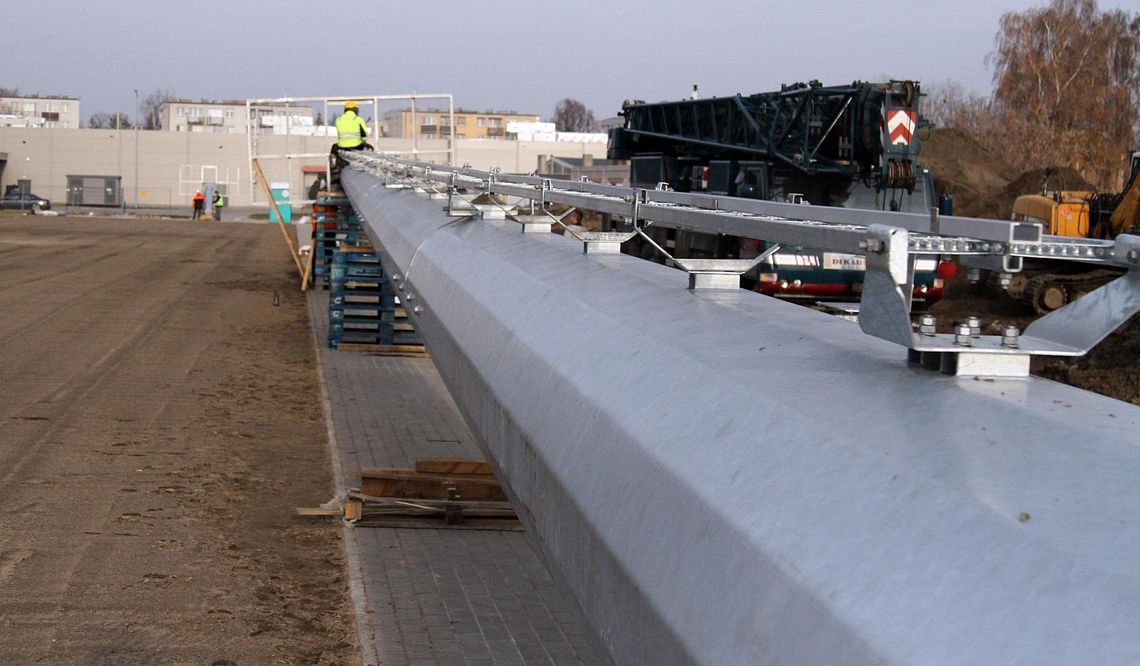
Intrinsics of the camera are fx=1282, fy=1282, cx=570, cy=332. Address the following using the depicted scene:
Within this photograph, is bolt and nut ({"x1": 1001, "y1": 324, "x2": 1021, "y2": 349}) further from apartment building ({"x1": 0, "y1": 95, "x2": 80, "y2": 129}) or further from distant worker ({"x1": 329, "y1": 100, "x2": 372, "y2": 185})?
apartment building ({"x1": 0, "y1": 95, "x2": 80, "y2": 129})

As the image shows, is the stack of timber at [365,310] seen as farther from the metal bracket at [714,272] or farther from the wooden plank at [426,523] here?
the metal bracket at [714,272]

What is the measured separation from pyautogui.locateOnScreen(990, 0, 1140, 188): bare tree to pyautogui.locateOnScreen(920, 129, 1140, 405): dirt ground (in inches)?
442

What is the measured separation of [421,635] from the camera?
23.7 feet

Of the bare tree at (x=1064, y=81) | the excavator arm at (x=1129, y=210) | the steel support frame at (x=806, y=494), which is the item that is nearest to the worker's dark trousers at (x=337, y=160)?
the excavator arm at (x=1129, y=210)

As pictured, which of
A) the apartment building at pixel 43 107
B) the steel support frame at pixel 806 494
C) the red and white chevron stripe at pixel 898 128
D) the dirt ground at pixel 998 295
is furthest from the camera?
the apartment building at pixel 43 107

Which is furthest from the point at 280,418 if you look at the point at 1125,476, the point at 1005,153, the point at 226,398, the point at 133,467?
the point at 1005,153

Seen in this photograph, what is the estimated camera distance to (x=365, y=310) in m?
18.5

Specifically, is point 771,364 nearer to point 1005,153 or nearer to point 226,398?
point 226,398

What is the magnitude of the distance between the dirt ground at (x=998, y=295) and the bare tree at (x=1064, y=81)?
11.2 metres

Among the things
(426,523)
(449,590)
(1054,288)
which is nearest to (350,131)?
(426,523)

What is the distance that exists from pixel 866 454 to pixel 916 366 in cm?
59

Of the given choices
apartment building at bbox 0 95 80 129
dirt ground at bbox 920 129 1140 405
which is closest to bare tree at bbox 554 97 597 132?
apartment building at bbox 0 95 80 129

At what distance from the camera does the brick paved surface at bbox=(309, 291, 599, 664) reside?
7.07m

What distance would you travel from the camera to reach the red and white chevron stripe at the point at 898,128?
19.9 m
